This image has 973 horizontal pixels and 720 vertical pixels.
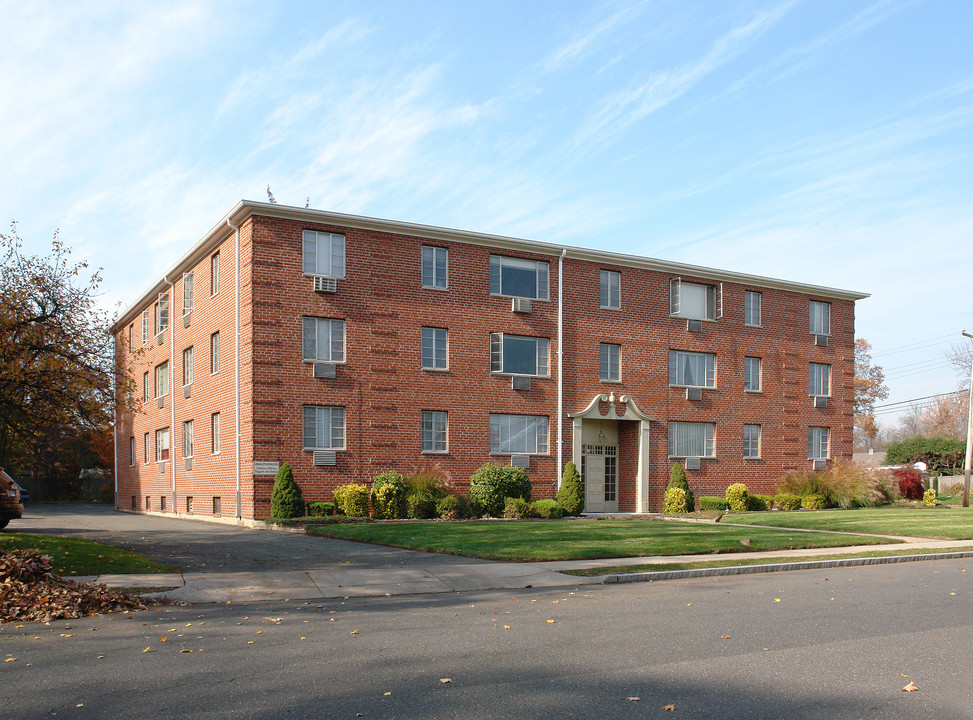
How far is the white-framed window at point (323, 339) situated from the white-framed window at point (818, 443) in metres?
20.5

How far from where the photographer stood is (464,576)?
1339cm

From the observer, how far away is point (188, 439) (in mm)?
32625

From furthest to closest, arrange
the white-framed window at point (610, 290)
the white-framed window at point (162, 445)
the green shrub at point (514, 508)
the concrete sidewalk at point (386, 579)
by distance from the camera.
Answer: the white-framed window at point (162, 445), the white-framed window at point (610, 290), the green shrub at point (514, 508), the concrete sidewalk at point (386, 579)

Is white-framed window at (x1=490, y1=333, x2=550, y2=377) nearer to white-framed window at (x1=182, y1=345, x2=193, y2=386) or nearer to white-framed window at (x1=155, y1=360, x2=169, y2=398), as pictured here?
white-framed window at (x1=182, y1=345, x2=193, y2=386)

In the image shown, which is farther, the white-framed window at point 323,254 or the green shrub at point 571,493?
the green shrub at point 571,493

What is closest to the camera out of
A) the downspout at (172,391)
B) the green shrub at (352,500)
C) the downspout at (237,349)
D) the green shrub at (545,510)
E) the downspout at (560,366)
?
the green shrub at (352,500)

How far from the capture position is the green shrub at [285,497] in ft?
82.8

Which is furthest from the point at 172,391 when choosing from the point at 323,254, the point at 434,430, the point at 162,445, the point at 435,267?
the point at 435,267

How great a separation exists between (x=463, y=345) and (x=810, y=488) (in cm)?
1497

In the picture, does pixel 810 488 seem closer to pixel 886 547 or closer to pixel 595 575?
pixel 886 547

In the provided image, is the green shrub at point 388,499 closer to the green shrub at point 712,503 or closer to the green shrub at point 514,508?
the green shrub at point 514,508

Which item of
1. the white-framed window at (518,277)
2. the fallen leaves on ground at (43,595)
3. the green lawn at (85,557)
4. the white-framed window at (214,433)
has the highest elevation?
the white-framed window at (518,277)

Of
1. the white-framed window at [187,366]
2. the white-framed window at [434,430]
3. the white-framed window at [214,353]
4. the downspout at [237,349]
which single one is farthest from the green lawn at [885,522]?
the white-framed window at [187,366]

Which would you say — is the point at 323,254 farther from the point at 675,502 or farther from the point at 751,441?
the point at 751,441
